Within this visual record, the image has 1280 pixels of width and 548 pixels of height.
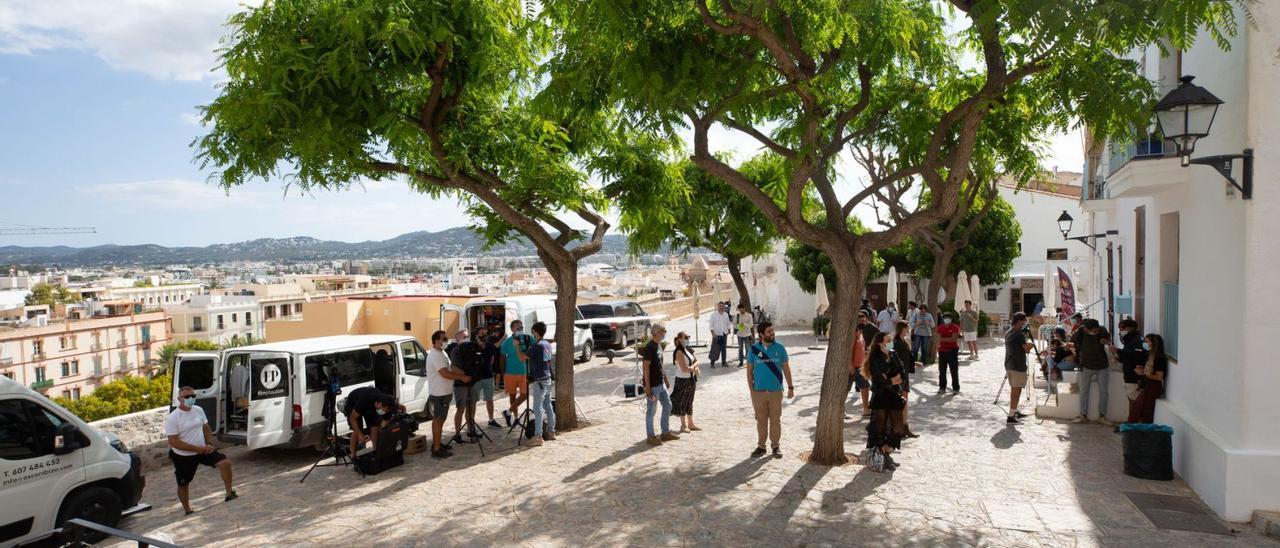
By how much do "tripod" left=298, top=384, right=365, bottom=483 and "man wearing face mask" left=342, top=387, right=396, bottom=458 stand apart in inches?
14.3

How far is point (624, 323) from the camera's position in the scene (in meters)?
20.9

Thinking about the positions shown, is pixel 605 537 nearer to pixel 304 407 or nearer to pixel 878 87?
pixel 304 407

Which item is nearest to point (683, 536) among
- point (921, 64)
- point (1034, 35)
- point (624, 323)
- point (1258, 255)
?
point (1034, 35)

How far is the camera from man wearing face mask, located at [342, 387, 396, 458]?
9.02 metres

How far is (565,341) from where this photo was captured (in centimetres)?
1127

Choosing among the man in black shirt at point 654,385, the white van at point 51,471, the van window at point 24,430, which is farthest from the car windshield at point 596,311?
the van window at point 24,430

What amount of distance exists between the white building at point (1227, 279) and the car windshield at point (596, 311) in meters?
15.8

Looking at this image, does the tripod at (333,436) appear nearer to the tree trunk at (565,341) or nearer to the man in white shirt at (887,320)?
the tree trunk at (565,341)

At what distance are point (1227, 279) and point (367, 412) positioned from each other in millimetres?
8912

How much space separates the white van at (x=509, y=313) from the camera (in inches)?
713

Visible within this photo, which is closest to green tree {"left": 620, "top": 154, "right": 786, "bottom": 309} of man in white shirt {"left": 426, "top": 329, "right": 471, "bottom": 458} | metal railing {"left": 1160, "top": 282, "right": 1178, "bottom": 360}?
man in white shirt {"left": 426, "top": 329, "right": 471, "bottom": 458}

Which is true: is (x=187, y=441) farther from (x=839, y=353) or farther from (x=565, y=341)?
(x=839, y=353)

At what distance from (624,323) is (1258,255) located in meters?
15.6

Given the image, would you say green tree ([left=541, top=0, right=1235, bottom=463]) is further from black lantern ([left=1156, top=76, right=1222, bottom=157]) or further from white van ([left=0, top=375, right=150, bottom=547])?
white van ([left=0, top=375, right=150, bottom=547])
